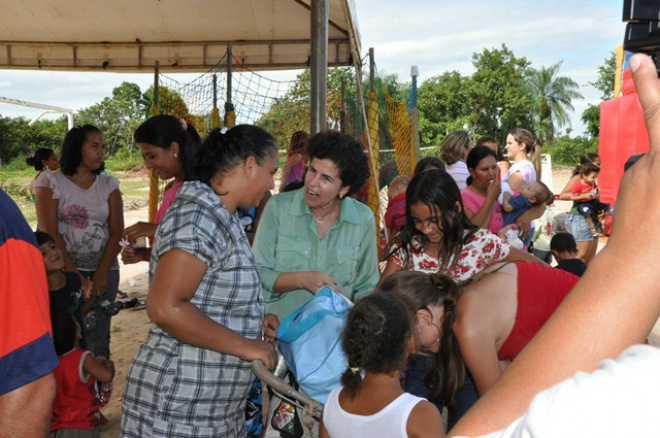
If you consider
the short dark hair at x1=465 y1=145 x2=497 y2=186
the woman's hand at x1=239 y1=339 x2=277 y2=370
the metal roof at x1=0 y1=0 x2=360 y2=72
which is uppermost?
the metal roof at x1=0 y1=0 x2=360 y2=72

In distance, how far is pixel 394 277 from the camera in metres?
2.38

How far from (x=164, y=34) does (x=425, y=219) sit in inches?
212

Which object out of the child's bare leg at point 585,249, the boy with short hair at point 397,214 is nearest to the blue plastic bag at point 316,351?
the boy with short hair at point 397,214

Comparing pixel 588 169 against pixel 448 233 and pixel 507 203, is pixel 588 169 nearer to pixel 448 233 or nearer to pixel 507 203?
pixel 507 203

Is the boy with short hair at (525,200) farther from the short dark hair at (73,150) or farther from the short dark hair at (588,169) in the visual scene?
the short dark hair at (73,150)

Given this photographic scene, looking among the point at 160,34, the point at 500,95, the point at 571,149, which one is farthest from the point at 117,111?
the point at 160,34

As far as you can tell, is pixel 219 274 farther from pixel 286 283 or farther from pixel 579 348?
pixel 579 348

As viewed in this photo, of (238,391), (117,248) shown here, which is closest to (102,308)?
(117,248)

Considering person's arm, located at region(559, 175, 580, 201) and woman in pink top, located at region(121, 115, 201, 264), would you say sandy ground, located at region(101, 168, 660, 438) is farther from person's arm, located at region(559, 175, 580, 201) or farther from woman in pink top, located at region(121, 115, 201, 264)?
person's arm, located at region(559, 175, 580, 201)

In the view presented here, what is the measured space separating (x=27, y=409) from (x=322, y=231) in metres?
1.73

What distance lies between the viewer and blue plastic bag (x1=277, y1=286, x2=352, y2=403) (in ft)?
7.02

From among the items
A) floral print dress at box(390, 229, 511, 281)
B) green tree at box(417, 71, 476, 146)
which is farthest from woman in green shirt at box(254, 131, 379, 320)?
green tree at box(417, 71, 476, 146)

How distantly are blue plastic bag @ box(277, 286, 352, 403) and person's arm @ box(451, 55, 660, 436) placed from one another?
1494 millimetres

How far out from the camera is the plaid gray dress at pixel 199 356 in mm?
2092
